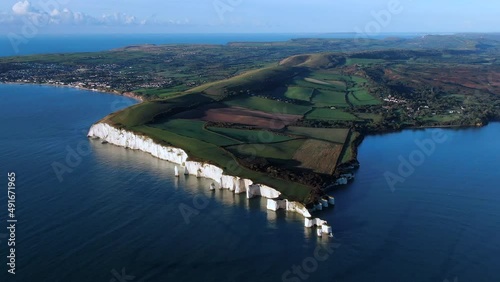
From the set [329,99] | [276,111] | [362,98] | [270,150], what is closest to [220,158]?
[270,150]

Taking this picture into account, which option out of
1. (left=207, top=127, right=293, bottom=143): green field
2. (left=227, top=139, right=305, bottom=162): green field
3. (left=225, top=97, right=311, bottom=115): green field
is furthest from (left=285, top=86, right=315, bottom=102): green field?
(left=227, top=139, right=305, bottom=162): green field

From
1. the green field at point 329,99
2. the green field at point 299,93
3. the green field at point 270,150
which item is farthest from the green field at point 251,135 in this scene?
the green field at point 299,93

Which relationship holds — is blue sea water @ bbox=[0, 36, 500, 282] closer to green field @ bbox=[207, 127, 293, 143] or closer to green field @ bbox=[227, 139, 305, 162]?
green field @ bbox=[227, 139, 305, 162]

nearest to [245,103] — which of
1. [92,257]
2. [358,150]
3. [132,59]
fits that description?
[358,150]

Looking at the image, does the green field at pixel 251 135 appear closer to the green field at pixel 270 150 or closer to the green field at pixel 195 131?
the green field at pixel 195 131

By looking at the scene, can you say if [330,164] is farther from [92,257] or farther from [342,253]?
[92,257]

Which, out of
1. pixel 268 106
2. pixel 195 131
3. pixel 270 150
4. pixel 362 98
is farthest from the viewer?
pixel 362 98

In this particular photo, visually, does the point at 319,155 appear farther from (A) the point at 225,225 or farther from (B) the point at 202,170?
(A) the point at 225,225
